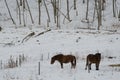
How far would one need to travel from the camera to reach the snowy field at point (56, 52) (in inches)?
404

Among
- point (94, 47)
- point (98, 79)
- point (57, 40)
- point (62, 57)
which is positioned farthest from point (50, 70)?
point (57, 40)

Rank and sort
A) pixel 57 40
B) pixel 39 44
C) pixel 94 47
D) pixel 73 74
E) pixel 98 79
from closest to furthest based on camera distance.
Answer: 1. pixel 98 79
2. pixel 73 74
3. pixel 94 47
4. pixel 39 44
5. pixel 57 40

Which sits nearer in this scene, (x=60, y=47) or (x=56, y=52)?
(x=56, y=52)

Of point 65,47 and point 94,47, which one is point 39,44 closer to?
point 65,47

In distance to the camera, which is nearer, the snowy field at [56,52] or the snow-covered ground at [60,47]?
the snowy field at [56,52]

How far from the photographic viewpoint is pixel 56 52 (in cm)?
1878

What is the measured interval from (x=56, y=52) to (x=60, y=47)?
2255 mm

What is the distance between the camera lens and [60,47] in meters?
21.0

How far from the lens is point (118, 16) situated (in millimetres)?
40500

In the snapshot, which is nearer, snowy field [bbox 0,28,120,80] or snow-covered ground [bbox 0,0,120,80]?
snowy field [bbox 0,28,120,80]

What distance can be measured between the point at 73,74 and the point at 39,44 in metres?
12.3

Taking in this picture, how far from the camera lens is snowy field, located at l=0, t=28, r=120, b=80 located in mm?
10250

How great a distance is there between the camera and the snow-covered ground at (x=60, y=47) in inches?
411

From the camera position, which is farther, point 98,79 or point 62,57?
point 62,57
